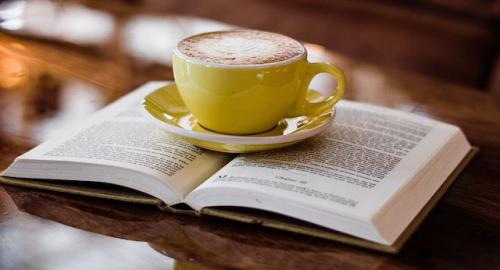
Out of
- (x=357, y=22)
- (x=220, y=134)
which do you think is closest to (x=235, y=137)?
(x=220, y=134)

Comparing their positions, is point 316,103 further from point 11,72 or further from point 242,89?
point 11,72

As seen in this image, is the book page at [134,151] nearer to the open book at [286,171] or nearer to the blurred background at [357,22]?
the open book at [286,171]

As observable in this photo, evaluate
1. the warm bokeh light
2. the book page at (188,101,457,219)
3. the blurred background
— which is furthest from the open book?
the blurred background

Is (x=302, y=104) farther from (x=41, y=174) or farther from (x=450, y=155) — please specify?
(x=41, y=174)

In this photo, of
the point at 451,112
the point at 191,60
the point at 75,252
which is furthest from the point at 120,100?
the point at 451,112

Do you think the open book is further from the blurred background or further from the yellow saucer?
the blurred background

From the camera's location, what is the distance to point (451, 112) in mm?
919

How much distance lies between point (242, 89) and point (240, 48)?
0.20ft

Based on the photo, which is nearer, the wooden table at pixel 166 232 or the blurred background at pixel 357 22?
the wooden table at pixel 166 232

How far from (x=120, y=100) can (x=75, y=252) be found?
30 centimetres

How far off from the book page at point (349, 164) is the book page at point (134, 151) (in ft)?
0.08

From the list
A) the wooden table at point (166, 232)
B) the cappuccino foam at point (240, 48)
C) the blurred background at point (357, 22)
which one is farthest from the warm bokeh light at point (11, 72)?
the cappuccino foam at point (240, 48)

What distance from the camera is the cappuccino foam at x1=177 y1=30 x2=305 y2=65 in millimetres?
665

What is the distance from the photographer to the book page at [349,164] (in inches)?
23.2
